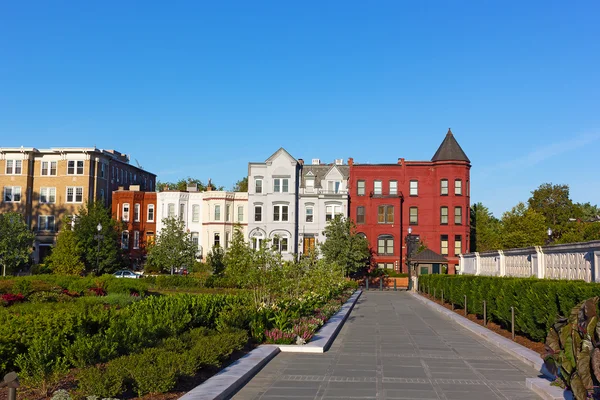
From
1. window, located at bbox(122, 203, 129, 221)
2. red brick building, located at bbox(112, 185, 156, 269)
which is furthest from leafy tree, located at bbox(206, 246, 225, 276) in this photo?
window, located at bbox(122, 203, 129, 221)

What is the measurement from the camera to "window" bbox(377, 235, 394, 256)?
212 feet

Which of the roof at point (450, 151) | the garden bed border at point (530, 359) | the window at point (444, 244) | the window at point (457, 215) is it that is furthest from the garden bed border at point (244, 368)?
the roof at point (450, 151)

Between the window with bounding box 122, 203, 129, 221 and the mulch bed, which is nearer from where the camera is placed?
the mulch bed

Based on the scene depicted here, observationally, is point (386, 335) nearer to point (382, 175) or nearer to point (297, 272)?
point (297, 272)

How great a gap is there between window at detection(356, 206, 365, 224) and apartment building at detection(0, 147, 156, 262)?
27.9 m

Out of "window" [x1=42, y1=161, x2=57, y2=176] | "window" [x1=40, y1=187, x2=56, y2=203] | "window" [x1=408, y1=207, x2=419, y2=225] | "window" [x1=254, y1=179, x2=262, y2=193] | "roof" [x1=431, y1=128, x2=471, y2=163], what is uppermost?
"roof" [x1=431, y1=128, x2=471, y2=163]

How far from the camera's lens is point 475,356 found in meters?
14.6

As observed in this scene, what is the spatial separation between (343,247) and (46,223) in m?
33.1

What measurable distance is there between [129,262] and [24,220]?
1172 cm

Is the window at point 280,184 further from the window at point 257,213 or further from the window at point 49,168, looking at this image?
the window at point 49,168

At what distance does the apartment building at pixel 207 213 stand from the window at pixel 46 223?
11.3 meters

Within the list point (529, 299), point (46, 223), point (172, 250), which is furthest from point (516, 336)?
point (46, 223)

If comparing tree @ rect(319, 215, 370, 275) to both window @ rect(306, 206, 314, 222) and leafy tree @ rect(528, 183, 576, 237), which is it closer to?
window @ rect(306, 206, 314, 222)

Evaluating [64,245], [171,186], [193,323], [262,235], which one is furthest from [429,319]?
[171,186]
